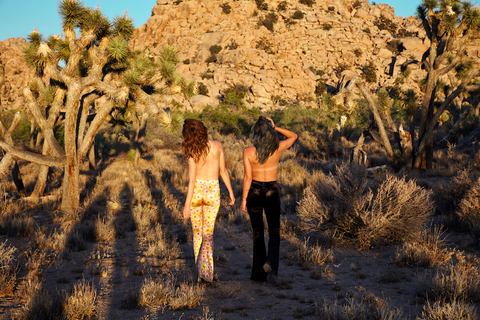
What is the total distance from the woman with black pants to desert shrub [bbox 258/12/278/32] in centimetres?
5468

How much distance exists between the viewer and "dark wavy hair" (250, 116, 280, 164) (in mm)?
4211

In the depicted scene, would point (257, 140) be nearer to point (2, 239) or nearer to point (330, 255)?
point (330, 255)

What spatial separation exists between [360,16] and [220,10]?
25.0 meters

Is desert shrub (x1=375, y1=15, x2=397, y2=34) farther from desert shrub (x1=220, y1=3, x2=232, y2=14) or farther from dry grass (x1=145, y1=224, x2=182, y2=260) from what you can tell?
dry grass (x1=145, y1=224, x2=182, y2=260)

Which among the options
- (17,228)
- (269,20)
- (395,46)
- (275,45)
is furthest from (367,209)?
(269,20)

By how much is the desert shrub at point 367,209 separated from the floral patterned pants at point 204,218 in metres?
2.75

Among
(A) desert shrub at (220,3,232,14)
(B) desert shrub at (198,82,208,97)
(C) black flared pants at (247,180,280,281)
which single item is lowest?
(C) black flared pants at (247,180,280,281)

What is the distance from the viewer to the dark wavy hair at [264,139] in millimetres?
4211

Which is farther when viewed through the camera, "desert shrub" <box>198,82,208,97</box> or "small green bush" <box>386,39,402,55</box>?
"small green bush" <box>386,39,402,55</box>

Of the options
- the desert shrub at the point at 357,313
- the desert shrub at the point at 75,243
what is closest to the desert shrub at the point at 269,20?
the desert shrub at the point at 75,243

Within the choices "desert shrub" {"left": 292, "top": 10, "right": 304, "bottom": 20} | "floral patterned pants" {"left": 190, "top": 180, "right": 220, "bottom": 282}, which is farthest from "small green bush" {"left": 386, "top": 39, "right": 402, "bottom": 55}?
"floral patterned pants" {"left": 190, "top": 180, "right": 220, "bottom": 282}

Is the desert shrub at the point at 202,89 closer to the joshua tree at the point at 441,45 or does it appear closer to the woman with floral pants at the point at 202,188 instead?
the joshua tree at the point at 441,45

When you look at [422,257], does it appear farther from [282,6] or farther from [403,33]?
[282,6]

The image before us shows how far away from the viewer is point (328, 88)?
44.5 metres
